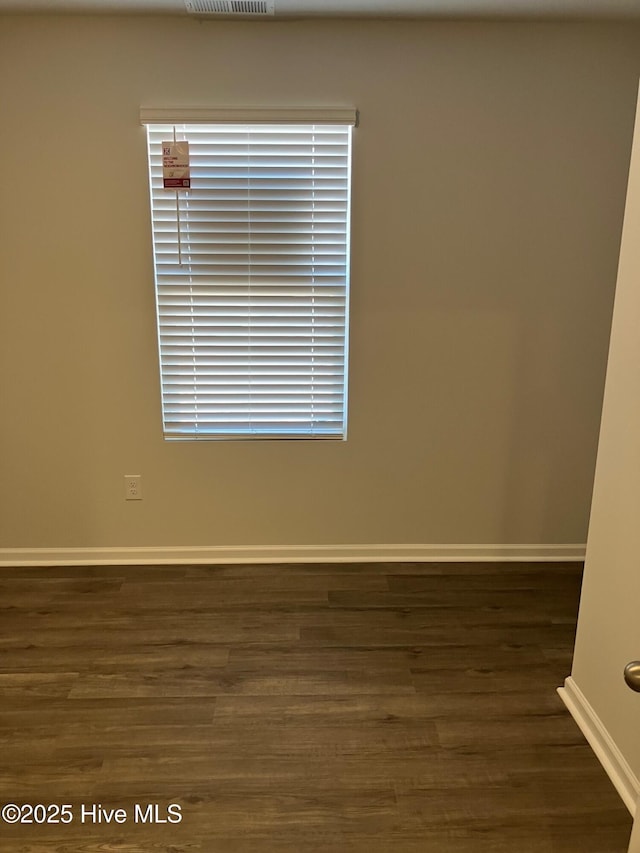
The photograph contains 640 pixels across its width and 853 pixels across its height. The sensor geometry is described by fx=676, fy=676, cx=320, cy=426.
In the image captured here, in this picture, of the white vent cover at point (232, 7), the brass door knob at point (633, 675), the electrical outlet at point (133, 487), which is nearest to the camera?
the brass door knob at point (633, 675)

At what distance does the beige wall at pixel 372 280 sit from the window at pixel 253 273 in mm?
79

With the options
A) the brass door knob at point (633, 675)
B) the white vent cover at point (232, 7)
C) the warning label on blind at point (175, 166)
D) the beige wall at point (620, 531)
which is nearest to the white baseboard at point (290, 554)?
the beige wall at point (620, 531)

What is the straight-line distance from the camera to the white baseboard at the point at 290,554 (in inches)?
132

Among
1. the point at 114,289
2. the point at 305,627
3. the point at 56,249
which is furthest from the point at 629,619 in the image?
the point at 56,249

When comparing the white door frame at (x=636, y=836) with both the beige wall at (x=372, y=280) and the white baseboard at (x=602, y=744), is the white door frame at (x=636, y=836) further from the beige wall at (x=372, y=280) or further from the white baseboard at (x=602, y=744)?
the beige wall at (x=372, y=280)

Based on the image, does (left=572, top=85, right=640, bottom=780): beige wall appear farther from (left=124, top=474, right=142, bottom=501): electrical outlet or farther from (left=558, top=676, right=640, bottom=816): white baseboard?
(left=124, top=474, right=142, bottom=501): electrical outlet

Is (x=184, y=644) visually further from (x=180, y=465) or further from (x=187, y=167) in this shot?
(x=187, y=167)

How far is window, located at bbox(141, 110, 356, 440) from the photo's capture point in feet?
9.68

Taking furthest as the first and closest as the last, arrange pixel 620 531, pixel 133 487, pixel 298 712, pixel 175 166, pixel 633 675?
pixel 133 487 < pixel 175 166 < pixel 298 712 < pixel 620 531 < pixel 633 675

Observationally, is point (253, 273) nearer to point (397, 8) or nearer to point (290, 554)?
point (397, 8)

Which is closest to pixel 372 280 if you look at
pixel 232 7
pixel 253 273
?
pixel 253 273

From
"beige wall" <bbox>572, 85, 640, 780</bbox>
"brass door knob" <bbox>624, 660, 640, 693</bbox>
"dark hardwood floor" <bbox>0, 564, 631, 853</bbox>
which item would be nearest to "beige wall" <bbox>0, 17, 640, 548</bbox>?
"dark hardwood floor" <bbox>0, 564, 631, 853</bbox>

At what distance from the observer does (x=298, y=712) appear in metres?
2.32

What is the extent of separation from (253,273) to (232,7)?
1040 mm
